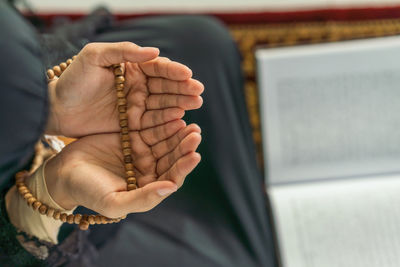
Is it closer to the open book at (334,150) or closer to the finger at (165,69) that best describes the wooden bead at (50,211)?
the finger at (165,69)

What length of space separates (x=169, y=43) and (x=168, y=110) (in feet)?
0.81

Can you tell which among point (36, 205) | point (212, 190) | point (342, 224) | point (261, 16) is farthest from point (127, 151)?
point (261, 16)

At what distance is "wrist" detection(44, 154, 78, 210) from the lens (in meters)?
0.39

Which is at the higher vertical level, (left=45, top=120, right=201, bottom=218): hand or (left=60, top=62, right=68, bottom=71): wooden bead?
(left=60, top=62, right=68, bottom=71): wooden bead

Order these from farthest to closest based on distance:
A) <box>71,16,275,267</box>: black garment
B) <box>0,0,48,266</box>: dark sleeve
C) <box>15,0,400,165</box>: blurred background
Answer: <box>15,0,400,165</box>: blurred background → <box>71,16,275,267</box>: black garment → <box>0,0,48,266</box>: dark sleeve

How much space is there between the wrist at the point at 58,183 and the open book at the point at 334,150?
365 mm

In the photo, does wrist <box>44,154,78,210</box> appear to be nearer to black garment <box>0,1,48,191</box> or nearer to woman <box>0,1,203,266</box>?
woman <box>0,1,203,266</box>

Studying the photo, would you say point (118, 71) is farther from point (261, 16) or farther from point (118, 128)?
point (261, 16)

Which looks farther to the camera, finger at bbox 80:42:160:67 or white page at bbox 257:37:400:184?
white page at bbox 257:37:400:184

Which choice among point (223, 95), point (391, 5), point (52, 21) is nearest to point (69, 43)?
point (223, 95)

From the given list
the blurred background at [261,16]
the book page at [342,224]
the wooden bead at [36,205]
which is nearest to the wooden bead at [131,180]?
the wooden bead at [36,205]

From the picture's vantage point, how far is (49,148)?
0.44 m

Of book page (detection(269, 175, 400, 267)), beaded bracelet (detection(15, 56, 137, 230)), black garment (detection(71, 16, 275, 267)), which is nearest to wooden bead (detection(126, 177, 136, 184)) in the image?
beaded bracelet (detection(15, 56, 137, 230))

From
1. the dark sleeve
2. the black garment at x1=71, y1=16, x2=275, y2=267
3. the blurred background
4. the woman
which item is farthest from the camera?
the blurred background
